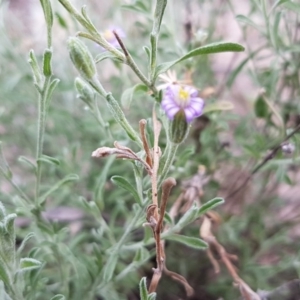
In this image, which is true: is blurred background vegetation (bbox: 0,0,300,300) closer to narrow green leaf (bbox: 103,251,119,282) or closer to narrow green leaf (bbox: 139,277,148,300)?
narrow green leaf (bbox: 103,251,119,282)

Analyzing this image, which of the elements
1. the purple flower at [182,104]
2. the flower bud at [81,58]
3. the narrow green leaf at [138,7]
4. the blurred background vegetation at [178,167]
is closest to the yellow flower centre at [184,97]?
the purple flower at [182,104]

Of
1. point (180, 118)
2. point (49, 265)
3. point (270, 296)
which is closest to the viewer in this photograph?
point (180, 118)

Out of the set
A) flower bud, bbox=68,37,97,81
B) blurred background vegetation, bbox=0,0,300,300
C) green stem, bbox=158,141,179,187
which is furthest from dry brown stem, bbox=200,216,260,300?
flower bud, bbox=68,37,97,81

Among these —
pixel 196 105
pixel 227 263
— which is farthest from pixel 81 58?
pixel 227 263

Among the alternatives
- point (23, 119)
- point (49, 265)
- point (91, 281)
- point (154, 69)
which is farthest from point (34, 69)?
point (23, 119)

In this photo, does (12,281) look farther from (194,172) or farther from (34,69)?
(194,172)

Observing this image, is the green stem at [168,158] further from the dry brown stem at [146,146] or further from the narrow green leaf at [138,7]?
the narrow green leaf at [138,7]

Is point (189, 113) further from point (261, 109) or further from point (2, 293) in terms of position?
point (261, 109)
